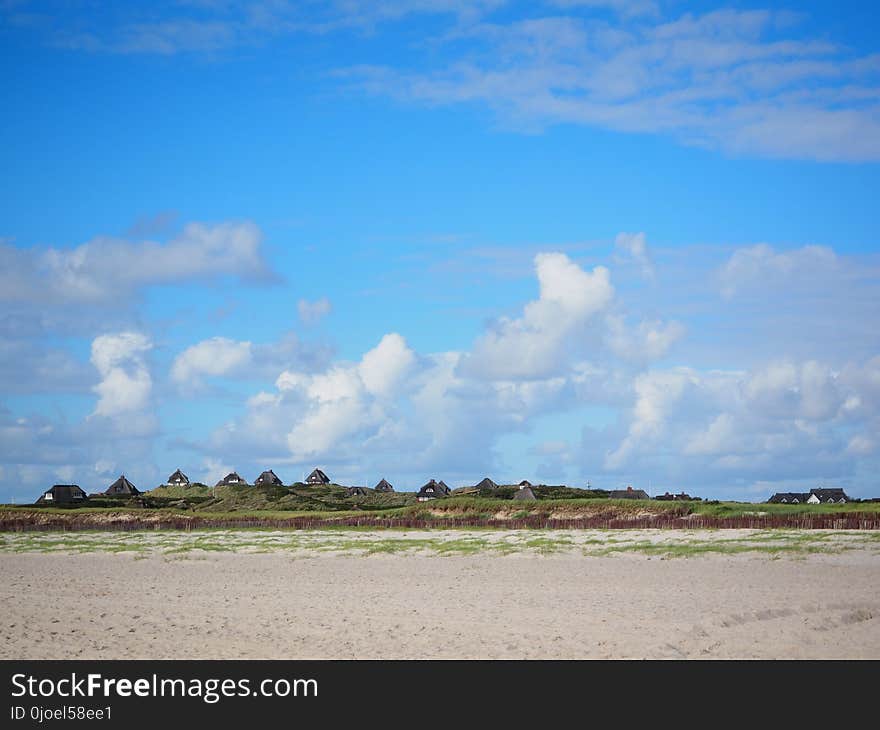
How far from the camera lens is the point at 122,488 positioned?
11944 cm

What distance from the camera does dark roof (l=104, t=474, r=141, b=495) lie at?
119006 millimetres

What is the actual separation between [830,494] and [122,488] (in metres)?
95.0

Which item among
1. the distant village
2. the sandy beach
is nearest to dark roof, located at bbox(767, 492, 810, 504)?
the distant village

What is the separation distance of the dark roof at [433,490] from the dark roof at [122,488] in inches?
1496

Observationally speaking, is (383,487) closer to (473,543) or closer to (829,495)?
(829,495)

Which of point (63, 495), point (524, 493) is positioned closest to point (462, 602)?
point (524, 493)

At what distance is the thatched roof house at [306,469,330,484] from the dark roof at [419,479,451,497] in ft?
49.6

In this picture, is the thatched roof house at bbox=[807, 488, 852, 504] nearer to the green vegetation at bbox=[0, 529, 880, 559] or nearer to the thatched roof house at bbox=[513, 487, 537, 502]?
the thatched roof house at bbox=[513, 487, 537, 502]

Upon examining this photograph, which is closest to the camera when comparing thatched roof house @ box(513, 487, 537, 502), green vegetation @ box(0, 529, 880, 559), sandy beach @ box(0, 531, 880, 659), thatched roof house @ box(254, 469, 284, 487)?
sandy beach @ box(0, 531, 880, 659)

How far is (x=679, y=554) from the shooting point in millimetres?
35844
